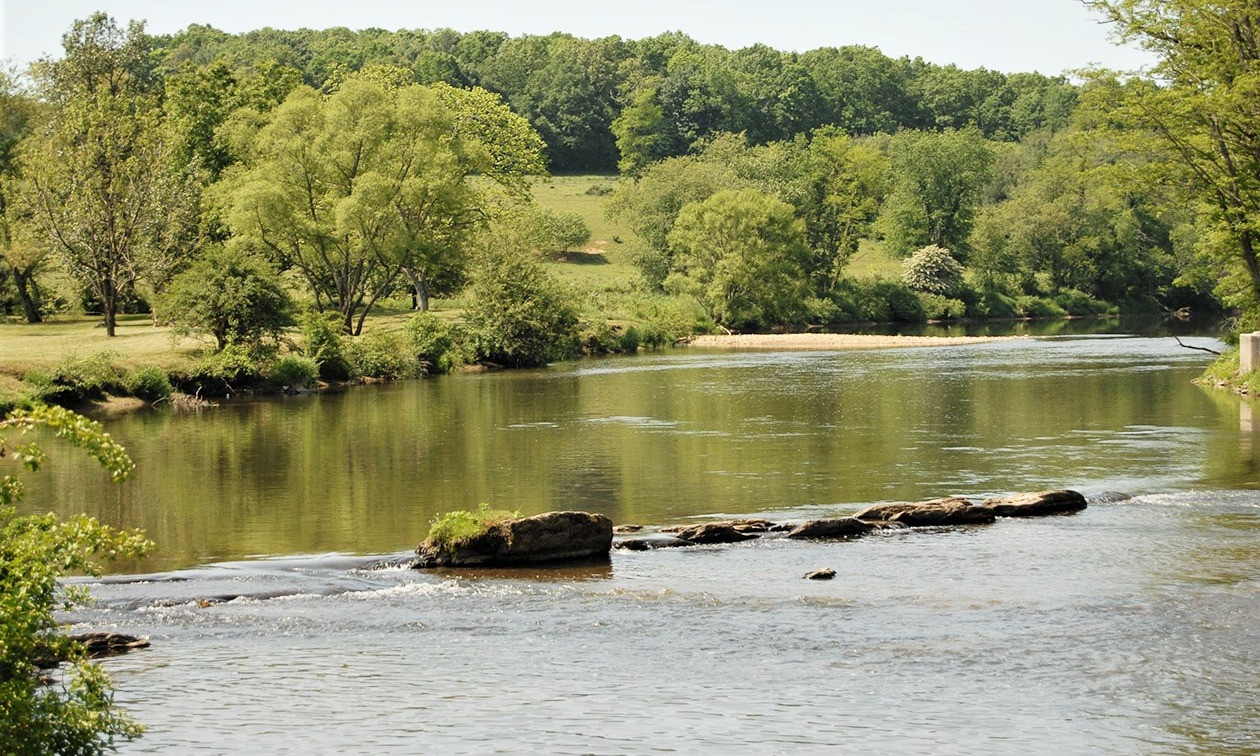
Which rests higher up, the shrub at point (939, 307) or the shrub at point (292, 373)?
the shrub at point (939, 307)

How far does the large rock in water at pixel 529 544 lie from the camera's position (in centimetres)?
2319

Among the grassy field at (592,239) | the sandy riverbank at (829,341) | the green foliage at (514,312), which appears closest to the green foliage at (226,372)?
the green foliage at (514,312)

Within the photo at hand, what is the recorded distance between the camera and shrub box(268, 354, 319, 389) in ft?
196

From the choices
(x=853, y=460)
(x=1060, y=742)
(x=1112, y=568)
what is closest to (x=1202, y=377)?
(x=853, y=460)

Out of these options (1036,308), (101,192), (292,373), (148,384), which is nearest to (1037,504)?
(148,384)

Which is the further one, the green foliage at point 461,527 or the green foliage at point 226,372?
the green foliage at point 226,372

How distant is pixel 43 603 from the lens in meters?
11.9

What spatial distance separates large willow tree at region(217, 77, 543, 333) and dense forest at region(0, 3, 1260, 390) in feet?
0.58

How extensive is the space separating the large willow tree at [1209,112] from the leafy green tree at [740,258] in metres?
50.9

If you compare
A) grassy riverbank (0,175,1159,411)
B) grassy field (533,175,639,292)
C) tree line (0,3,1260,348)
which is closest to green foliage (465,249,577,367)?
tree line (0,3,1260,348)

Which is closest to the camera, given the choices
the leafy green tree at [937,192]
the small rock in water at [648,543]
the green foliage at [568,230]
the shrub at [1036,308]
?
the small rock in water at [648,543]

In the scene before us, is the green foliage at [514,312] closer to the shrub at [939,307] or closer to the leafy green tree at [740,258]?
the leafy green tree at [740,258]

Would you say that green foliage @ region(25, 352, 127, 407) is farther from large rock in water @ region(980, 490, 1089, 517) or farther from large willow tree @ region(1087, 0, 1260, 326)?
large willow tree @ region(1087, 0, 1260, 326)

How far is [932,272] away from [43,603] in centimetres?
11174
